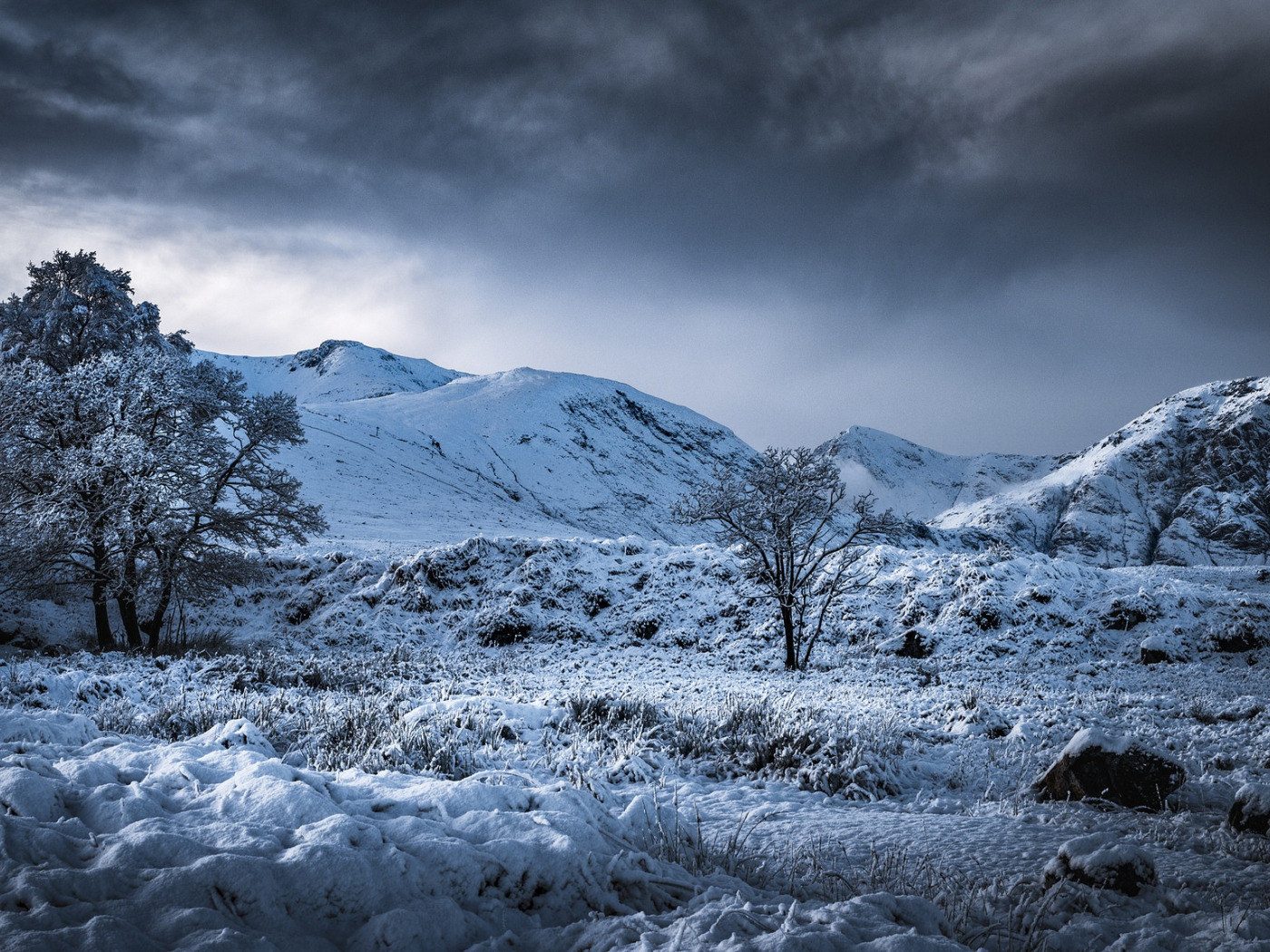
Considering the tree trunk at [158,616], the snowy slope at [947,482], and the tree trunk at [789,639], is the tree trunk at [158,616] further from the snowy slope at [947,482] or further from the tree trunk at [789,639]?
the snowy slope at [947,482]

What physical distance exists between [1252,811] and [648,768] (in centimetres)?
466

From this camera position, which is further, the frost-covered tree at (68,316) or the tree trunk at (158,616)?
the frost-covered tree at (68,316)

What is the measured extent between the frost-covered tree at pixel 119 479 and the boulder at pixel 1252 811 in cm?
1891

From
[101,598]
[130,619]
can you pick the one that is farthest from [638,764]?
[130,619]

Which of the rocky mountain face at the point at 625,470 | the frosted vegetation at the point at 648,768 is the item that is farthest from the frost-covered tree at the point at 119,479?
the rocky mountain face at the point at 625,470

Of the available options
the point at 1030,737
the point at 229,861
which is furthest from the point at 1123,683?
the point at 229,861

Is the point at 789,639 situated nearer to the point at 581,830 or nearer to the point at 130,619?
the point at 581,830

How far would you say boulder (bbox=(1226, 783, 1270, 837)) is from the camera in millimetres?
4371

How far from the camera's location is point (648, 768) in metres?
6.40

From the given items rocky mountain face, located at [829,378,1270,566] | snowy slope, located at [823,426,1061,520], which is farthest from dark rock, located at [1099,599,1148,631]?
snowy slope, located at [823,426,1061,520]

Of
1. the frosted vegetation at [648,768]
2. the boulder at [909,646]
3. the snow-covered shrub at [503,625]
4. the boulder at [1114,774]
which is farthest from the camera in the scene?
the snow-covered shrub at [503,625]

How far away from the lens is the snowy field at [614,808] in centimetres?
244

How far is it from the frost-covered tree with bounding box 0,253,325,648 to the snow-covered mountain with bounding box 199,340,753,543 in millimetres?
14674

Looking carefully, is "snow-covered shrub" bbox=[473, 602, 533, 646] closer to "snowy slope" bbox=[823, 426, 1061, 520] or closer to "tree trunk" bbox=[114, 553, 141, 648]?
"tree trunk" bbox=[114, 553, 141, 648]
